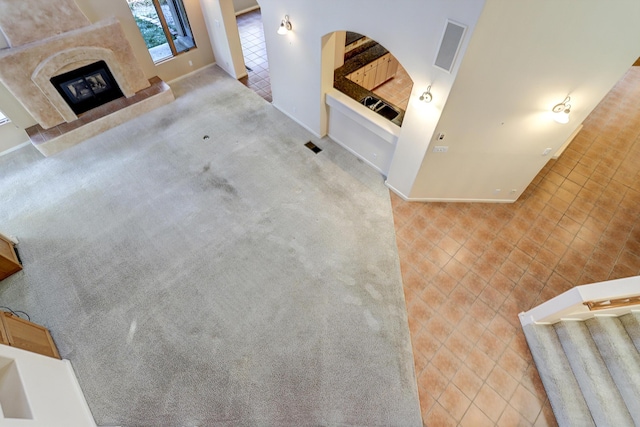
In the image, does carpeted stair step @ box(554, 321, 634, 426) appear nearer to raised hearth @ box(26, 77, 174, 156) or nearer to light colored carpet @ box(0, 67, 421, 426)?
light colored carpet @ box(0, 67, 421, 426)

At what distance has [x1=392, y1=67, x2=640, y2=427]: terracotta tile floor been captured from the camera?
409cm

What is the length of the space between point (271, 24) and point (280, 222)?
12.4ft

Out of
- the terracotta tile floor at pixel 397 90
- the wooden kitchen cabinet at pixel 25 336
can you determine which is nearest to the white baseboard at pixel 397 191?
the terracotta tile floor at pixel 397 90

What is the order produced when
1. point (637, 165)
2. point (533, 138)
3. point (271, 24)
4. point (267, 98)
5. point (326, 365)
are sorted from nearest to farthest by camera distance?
point (326, 365) → point (533, 138) → point (271, 24) → point (637, 165) → point (267, 98)

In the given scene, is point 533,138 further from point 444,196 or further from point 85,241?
point 85,241

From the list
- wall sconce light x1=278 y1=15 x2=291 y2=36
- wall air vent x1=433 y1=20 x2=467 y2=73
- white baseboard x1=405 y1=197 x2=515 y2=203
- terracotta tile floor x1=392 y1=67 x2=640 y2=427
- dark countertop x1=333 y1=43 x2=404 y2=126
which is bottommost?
terracotta tile floor x1=392 y1=67 x2=640 y2=427

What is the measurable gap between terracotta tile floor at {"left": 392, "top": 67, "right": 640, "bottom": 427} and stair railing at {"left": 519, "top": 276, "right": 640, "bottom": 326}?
1.95 ft

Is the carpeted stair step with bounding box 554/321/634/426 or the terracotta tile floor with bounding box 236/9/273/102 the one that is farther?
the terracotta tile floor with bounding box 236/9/273/102

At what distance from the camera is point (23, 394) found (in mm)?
3256

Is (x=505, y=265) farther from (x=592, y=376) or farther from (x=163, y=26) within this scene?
(x=163, y=26)

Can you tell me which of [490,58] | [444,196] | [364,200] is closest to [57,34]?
[364,200]

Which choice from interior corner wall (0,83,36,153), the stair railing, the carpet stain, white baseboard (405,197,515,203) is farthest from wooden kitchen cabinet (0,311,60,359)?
the stair railing

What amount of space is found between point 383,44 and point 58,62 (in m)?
6.33

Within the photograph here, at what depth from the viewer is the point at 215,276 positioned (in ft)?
16.4
